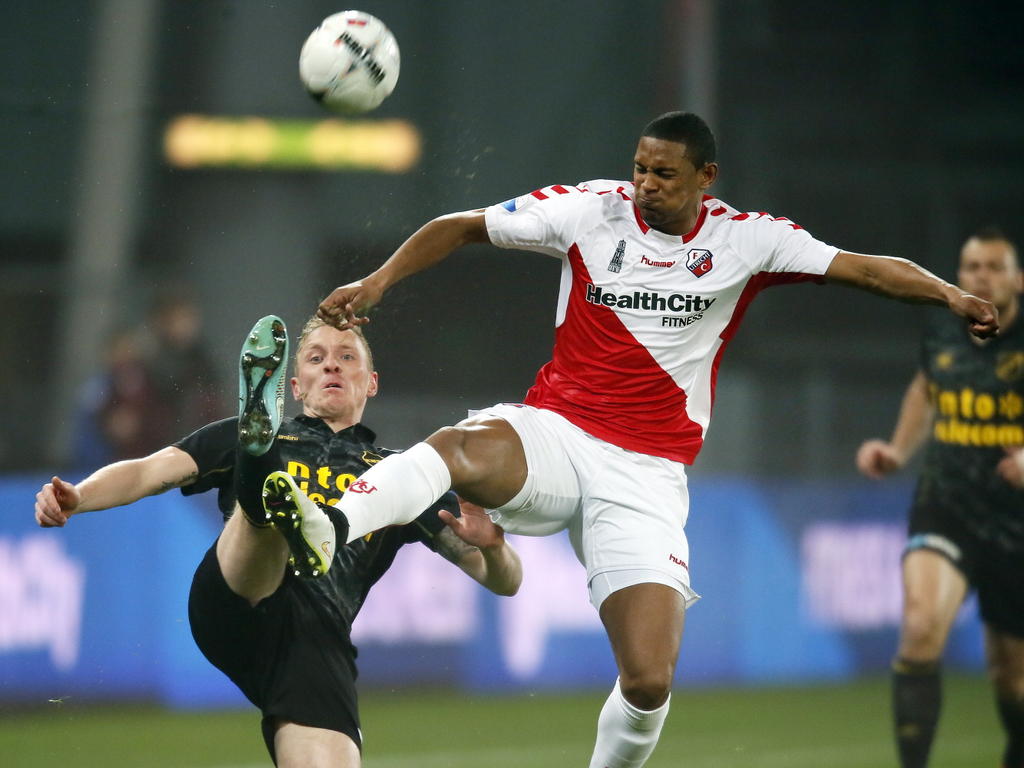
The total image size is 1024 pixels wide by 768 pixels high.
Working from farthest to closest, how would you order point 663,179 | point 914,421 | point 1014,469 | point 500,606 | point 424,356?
point 500,606 < point 424,356 < point 914,421 < point 1014,469 < point 663,179

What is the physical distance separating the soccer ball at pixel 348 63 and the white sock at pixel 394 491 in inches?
48.3

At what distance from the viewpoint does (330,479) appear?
16.0ft

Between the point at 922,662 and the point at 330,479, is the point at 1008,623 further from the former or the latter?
the point at 330,479

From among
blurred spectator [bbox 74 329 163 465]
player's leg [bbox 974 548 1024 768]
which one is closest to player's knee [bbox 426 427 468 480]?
player's leg [bbox 974 548 1024 768]

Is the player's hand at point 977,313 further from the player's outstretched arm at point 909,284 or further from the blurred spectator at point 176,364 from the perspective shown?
the blurred spectator at point 176,364

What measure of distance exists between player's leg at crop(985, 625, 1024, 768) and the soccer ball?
3627mm

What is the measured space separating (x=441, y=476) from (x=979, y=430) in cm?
315

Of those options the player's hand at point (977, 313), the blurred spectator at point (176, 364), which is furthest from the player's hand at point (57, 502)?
the player's hand at point (977, 313)

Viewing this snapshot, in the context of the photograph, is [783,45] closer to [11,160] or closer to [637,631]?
[11,160]

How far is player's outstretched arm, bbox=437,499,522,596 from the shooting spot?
479 centimetres

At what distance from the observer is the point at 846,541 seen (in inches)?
436

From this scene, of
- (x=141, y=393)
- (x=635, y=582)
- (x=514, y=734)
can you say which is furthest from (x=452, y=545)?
(x=141, y=393)

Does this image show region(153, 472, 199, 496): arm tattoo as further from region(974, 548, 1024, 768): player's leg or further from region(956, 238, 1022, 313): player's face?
region(974, 548, 1024, 768): player's leg

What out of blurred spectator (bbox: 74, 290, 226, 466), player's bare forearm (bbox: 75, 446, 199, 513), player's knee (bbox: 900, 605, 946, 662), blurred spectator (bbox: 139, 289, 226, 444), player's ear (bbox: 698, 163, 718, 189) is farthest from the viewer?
blurred spectator (bbox: 74, 290, 226, 466)
